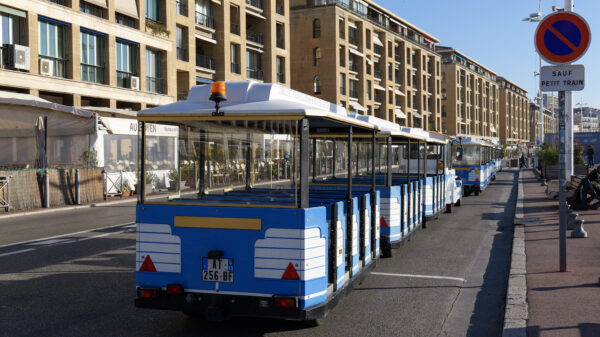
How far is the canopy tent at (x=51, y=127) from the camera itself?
22000mm

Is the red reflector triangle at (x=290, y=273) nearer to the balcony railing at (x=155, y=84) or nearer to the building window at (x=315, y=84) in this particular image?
the balcony railing at (x=155, y=84)

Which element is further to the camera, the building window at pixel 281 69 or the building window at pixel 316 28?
the building window at pixel 316 28

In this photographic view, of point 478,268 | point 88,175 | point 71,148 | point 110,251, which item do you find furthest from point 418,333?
point 71,148

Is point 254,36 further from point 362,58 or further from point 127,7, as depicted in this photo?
point 362,58

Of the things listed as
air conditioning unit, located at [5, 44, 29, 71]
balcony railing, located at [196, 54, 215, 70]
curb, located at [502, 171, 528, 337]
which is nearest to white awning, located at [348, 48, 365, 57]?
balcony railing, located at [196, 54, 215, 70]

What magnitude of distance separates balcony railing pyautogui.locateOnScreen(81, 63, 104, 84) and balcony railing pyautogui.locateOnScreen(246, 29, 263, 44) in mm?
15834

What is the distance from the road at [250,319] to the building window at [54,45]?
54.7 ft

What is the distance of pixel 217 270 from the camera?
17.6 feet

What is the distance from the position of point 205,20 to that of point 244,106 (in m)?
35.6

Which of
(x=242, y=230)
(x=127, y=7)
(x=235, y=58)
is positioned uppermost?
(x=127, y=7)

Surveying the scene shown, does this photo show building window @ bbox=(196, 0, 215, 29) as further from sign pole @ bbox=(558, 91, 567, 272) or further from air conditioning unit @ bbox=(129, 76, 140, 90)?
sign pole @ bbox=(558, 91, 567, 272)

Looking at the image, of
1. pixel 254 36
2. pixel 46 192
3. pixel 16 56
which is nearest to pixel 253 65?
pixel 254 36

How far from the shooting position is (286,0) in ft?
156

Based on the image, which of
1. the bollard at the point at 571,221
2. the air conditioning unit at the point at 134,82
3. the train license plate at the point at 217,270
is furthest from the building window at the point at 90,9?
the train license plate at the point at 217,270
